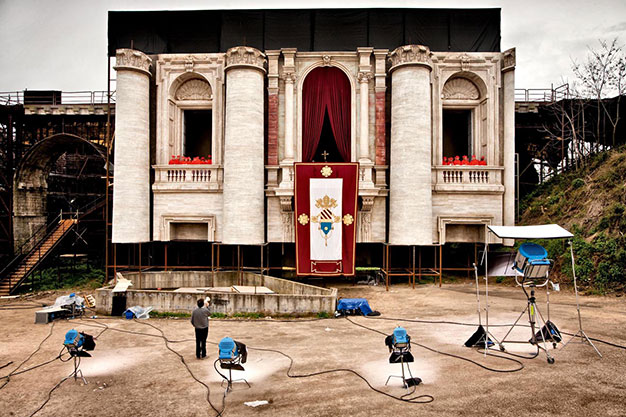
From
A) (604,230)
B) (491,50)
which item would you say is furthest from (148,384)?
(491,50)

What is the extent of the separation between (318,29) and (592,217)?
1942cm

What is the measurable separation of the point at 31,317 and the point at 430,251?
2202cm

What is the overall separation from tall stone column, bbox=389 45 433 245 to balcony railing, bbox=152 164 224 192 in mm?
10487

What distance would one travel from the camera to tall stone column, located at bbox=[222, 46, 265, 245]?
72.0 feet

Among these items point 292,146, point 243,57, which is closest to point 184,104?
point 243,57

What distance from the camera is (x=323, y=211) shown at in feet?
70.7

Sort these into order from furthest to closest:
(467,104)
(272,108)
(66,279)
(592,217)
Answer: (66,279), (467,104), (272,108), (592,217)

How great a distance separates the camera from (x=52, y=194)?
34.0 meters

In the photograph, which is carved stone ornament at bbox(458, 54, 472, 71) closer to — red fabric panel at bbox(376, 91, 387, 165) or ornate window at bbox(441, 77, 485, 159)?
ornate window at bbox(441, 77, 485, 159)

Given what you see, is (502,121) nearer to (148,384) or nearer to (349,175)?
(349,175)

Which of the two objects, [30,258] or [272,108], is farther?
[30,258]

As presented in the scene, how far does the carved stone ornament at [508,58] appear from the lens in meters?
23.0

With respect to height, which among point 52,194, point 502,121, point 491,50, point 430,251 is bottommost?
point 430,251

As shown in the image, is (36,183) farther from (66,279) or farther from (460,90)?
(460,90)
